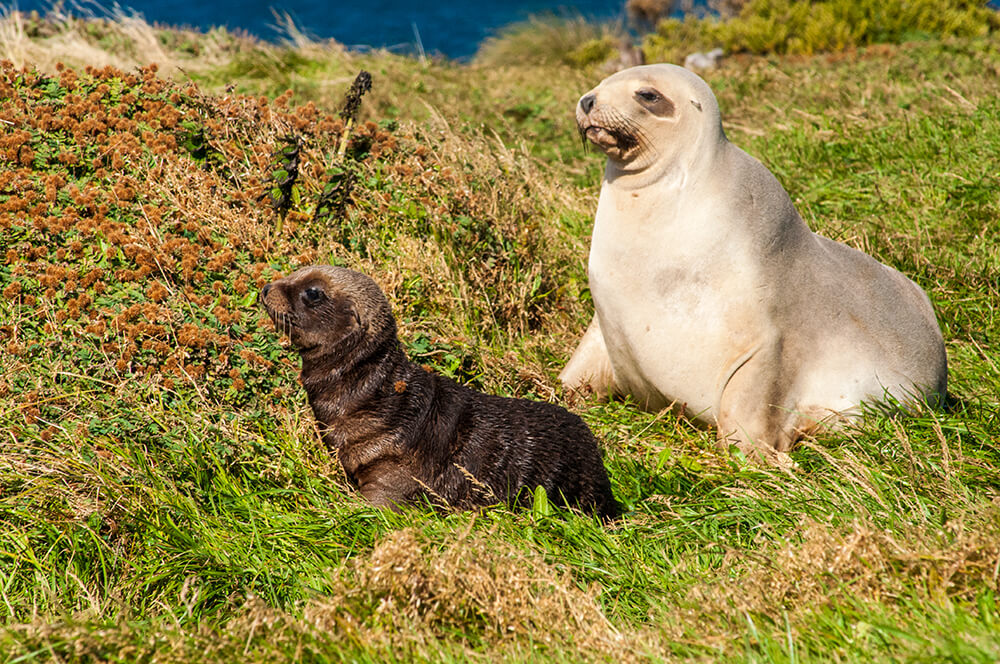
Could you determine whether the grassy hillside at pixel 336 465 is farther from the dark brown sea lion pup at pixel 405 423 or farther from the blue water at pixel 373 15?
the blue water at pixel 373 15

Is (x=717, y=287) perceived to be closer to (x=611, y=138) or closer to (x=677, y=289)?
(x=677, y=289)

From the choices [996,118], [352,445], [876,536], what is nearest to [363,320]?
[352,445]

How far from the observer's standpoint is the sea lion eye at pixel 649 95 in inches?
178

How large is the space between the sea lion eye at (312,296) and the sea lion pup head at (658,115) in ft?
4.84

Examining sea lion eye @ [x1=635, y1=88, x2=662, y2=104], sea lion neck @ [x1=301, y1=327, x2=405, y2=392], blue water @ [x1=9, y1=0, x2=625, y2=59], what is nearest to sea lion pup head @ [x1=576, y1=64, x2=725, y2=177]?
sea lion eye @ [x1=635, y1=88, x2=662, y2=104]

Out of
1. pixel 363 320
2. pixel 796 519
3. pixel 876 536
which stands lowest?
pixel 796 519

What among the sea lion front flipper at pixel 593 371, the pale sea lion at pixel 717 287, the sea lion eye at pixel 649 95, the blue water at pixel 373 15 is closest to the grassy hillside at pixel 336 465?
the sea lion front flipper at pixel 593 371

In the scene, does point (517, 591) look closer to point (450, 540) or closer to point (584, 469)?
point (450, 540)

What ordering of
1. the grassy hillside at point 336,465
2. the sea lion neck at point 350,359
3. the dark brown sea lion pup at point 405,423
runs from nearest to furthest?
the grassy hillside at point 336,465
the dark brown sea lion pup at point 405,423
the sea lion neck at point 350,359

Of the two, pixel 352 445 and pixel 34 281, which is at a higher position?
pixel 34 281

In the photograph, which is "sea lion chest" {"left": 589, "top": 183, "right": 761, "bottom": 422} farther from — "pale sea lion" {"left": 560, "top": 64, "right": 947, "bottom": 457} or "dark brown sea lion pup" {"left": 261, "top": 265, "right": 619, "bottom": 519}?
"dark brown sea lion pup" {"left": 261, "top": 265, "right": 619, "bottom": 519}

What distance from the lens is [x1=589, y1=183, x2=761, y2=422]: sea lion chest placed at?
14.7ft

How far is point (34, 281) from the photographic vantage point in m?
4.79

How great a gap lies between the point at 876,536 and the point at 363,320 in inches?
84.1
